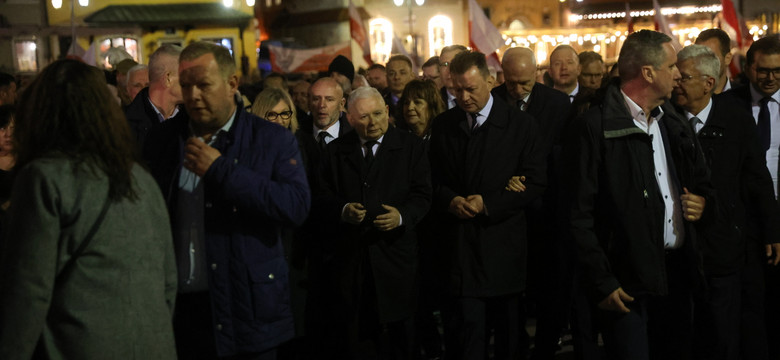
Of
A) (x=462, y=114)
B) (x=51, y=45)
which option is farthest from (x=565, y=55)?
(x=51, y=45)

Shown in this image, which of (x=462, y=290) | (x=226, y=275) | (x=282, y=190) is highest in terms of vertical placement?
(x=282, y=190)

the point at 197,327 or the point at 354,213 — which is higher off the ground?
the point at 354,213

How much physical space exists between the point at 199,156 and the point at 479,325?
9.82 ft

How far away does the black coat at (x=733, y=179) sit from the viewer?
5.86 m

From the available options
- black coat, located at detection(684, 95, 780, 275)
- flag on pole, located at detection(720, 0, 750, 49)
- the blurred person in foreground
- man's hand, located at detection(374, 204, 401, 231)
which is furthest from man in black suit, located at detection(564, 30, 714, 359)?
flag on pole, located at detection(720, 0, 750, 49)

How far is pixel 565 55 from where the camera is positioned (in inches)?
370

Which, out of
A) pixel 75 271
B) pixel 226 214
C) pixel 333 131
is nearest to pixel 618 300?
pixel 226 214

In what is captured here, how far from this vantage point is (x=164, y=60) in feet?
20.9

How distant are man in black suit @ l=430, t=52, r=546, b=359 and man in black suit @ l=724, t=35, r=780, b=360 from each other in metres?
1.61

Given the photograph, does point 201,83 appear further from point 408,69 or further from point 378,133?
point 408,69

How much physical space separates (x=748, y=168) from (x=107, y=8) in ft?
122

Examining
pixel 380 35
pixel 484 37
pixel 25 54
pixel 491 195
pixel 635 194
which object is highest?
pixel 380 35

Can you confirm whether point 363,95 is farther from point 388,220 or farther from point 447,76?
point 447,76

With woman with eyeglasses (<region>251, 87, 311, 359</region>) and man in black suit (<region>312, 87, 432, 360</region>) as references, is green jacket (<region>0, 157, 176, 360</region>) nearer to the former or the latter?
woman with eyeglasses (<region>251, 87, 311, 359</region>)
